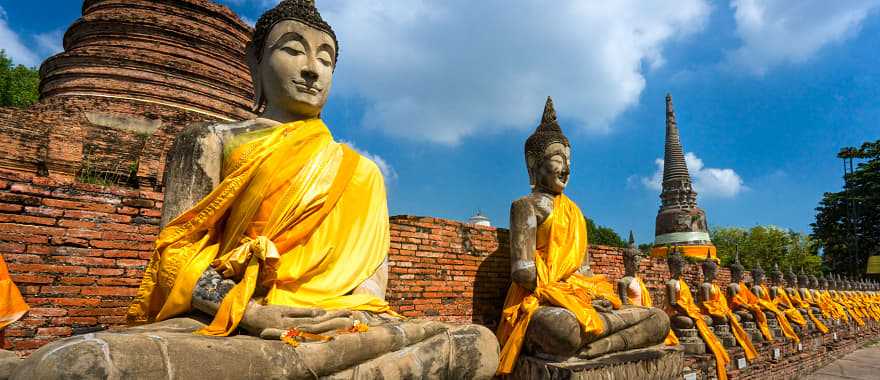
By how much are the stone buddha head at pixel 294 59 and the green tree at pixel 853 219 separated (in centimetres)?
3769

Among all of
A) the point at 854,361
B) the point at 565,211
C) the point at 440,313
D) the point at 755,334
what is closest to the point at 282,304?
the point at 440,313

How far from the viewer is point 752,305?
8641 mm

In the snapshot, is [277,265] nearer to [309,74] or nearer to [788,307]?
[309,74]

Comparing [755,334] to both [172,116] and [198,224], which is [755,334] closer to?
[198,224]

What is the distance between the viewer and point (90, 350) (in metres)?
1.45

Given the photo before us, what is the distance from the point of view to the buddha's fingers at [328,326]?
2.10 metres

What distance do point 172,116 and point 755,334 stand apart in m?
10.9

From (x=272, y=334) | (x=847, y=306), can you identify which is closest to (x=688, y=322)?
(x=272, y=334)

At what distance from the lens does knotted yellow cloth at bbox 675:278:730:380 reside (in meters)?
6.60

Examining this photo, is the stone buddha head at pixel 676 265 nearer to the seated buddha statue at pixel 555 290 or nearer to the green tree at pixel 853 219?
the seated buddha statue at pixel 555 290

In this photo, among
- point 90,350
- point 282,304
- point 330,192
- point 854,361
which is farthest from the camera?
point 854,361

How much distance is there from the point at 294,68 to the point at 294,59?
0.05 m

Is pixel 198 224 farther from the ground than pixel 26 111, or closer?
closer

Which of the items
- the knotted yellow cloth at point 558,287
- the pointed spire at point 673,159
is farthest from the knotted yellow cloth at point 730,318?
the pointed spire at point 673,159
